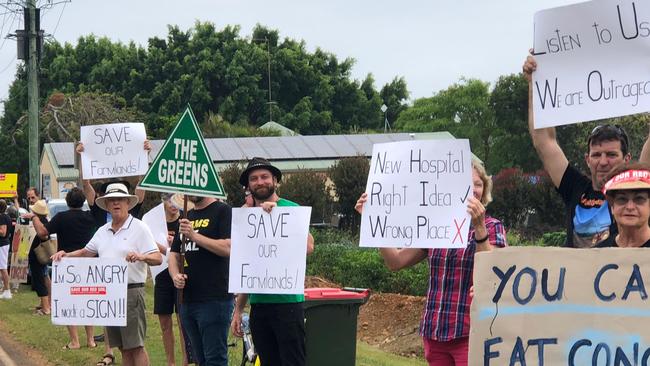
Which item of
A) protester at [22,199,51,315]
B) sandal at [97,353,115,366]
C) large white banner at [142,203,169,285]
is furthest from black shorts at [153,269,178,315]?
protester at [22,199,51,315]

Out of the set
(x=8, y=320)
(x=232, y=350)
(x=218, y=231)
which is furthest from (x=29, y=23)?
(x=218, y=231)

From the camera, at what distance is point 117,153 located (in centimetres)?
1005

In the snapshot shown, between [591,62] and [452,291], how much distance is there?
4.73 feet

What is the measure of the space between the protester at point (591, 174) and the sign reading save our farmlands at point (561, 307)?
75 cm

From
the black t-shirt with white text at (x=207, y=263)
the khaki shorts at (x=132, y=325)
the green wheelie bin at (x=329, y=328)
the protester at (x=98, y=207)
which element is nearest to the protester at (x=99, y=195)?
the protester at (x=98, y=207)

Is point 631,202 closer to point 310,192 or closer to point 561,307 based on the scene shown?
point 561,307

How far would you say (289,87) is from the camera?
77062mm

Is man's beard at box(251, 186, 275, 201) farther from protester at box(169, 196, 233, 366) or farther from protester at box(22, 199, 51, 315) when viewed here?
protester at box(22, 199, 51, 315)

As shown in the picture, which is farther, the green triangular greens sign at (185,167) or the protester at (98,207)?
the protester at (98,207)

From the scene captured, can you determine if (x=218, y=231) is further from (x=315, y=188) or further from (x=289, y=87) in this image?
(x=289, y=87)

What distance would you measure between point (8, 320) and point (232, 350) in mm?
5921

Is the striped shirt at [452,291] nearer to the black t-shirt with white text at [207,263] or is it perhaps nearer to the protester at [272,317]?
the protester at [272,317]

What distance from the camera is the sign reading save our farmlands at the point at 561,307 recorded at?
4164mm

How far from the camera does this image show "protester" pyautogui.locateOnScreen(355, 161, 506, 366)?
226 inches
